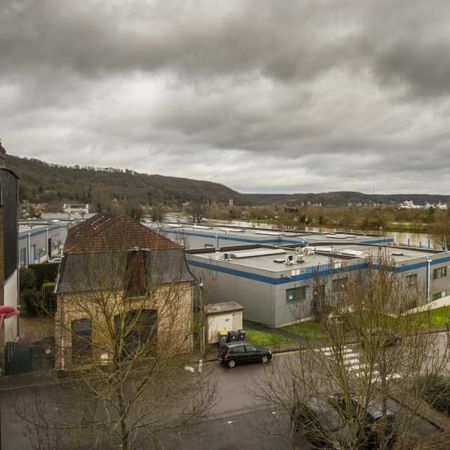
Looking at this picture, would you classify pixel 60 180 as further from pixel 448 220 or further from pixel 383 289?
pixel 383 289

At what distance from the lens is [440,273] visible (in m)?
37.6

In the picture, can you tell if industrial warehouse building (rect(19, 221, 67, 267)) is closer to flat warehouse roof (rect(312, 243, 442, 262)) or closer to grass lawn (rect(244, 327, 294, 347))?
grass lawn (rect(244, 327, 294, 347))

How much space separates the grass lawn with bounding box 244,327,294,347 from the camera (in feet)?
76.9

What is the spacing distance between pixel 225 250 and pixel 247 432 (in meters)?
25.2

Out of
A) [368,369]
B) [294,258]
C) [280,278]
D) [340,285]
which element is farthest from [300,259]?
[368,369]

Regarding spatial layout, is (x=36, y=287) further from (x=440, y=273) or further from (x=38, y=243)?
(x=440, y=273)

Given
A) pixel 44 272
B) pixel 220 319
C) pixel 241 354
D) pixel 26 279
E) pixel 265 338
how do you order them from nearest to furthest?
pixel 241 354 < pixel 220 319 < pixel 265 338 < pixel 26 279 < pixel 44 272

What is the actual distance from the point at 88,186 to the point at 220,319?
5614 inches

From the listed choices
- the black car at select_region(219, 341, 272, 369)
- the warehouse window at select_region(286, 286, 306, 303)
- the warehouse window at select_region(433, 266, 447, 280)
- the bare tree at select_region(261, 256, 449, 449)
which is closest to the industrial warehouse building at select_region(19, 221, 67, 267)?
the warehouse window at select_region(286, 286, 306, 303)

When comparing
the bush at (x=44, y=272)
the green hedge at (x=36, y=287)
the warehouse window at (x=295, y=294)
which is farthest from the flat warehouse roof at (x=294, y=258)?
the green hedge at (x=36, y=287)

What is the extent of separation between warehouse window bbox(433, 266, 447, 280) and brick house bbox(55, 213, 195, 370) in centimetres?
2579

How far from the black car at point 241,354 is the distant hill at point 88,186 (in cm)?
9989

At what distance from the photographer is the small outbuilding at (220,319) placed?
2333 centimetres

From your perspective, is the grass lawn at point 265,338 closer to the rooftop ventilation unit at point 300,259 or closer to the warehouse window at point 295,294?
the warehouse window at point 295,294
